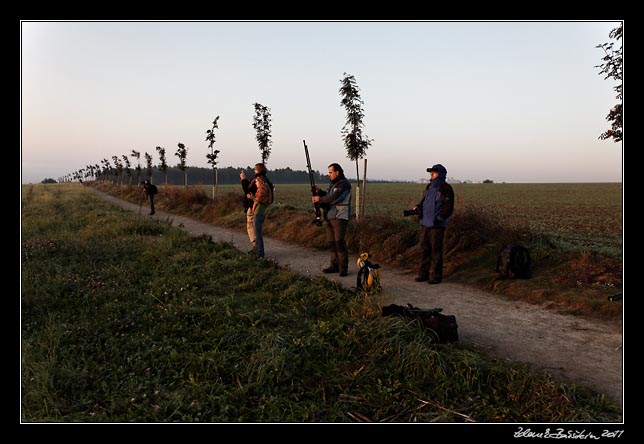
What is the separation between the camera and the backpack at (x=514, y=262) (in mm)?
6621

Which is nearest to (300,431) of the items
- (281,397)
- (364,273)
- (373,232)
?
(281,397)

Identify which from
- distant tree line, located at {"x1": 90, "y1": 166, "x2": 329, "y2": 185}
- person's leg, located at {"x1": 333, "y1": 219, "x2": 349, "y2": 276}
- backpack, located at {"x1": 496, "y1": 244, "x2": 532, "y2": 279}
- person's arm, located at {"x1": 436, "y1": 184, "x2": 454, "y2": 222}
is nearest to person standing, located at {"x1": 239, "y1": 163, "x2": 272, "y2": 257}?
person's leg, located at {"x1": 333, "y1": 219, "x2": 349, "y2": 276}

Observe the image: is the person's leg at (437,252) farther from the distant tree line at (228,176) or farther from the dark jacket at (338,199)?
the distant tree line at (228,176)

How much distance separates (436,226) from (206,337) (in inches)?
170

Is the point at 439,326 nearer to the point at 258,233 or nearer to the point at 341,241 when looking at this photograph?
the point at 341,241

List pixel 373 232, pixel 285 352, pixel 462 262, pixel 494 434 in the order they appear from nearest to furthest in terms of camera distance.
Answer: pixel 494 434 → pixel 285 352 → pixel 462 262 → pixel 373 232

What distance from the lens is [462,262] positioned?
7797mm

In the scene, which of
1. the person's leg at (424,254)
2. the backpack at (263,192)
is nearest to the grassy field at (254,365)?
the person's leg at (424,254)

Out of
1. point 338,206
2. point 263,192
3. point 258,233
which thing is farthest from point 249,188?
point 338,206

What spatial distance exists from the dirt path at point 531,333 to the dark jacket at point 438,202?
116 cm

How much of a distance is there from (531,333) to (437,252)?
2.51 metres

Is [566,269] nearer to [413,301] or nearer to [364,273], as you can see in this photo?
[413,301]

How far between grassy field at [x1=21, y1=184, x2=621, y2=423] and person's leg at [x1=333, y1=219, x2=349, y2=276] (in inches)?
48.3

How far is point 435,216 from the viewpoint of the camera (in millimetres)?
6863
